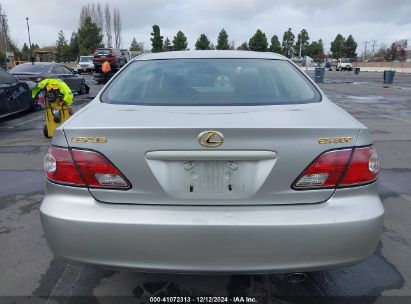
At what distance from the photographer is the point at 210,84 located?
10.2ft

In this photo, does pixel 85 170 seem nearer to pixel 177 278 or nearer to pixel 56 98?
pixel 177 278

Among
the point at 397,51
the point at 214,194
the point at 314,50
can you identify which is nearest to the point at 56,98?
the point at 214,194

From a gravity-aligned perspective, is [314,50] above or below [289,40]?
A: below

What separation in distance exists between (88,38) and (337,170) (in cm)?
7456

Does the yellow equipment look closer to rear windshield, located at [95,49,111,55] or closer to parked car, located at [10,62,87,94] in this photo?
parked car, located at [10,62,87,94]

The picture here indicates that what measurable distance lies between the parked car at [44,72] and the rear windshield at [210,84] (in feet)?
35.8

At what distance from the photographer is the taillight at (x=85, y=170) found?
2137mm

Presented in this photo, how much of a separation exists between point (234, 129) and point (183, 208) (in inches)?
19.3

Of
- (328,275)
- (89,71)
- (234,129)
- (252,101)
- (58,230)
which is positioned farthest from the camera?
(89,71)

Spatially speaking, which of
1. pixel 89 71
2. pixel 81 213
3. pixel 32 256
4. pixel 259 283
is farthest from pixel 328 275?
pixel 89 71

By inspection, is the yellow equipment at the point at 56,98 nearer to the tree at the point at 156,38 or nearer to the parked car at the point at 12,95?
the parked car at the point at 12,95

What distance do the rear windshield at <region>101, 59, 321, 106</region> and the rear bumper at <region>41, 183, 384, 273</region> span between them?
0.81 m

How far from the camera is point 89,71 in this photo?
139 feet

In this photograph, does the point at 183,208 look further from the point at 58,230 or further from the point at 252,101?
the point at 252,101
